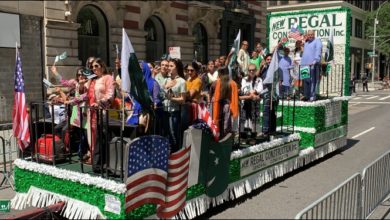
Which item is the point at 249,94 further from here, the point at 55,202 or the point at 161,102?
the point at 55,202

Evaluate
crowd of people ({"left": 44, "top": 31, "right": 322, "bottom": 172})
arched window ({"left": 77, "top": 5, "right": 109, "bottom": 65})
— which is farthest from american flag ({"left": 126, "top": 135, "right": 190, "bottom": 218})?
arched window ({"left": 77, "top": 5, "right": 109, "bottom": 65})

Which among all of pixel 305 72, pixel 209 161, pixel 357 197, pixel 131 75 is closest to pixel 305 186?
pixel 357 197

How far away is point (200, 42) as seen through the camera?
27594 millimetres

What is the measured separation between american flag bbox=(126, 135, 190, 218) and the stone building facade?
11637 mm

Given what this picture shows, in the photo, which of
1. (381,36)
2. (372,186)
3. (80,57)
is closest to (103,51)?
(80,57)

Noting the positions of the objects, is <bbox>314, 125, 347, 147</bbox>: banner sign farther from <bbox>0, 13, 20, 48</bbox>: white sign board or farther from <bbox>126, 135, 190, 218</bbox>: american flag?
<bbox>0, 13, 20, 48</bbox>: white sign board

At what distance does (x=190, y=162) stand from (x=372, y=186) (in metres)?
2.47

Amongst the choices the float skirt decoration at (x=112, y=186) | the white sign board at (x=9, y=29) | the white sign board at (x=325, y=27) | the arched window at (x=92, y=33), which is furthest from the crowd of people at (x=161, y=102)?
the arched window at (x=92, y=33)

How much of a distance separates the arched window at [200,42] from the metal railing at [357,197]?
69.5ft

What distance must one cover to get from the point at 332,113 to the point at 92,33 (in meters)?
13.3

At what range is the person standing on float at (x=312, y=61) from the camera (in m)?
9.61

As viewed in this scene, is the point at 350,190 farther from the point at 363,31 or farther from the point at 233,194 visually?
the point at 363,31

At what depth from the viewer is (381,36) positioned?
122 feet

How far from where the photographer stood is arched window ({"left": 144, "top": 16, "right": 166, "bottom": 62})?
23.1 metres
